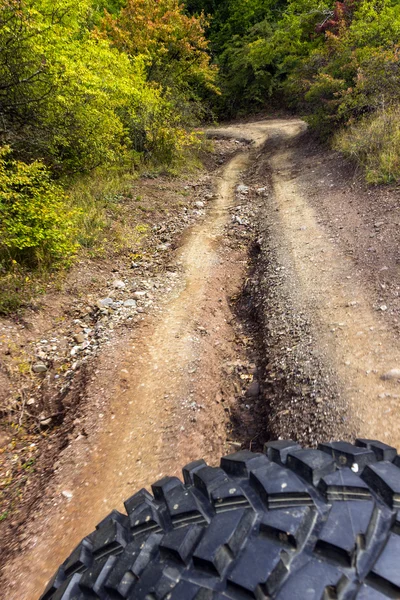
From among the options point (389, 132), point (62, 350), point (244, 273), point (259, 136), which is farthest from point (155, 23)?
point (62, 350)

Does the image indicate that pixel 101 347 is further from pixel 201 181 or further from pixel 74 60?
pixel 201 181

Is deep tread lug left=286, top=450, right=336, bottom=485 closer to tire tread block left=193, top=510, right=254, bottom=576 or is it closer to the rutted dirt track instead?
tire tread block left=193, top=510, right=254, bottom=576

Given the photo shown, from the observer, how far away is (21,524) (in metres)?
2.52

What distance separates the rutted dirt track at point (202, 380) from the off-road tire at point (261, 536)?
3.91ft

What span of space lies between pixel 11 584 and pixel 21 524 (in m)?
0.40

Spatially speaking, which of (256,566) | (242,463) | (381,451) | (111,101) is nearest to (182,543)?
(256,566)

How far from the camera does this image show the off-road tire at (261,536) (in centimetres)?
99

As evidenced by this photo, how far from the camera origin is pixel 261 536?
110 centimetres

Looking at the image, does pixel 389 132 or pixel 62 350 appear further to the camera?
pixel 389 132

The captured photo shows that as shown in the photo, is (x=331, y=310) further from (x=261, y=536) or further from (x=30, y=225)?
(x=30, y=225)

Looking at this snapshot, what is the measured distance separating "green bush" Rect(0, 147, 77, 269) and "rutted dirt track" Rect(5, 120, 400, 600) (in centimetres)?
197

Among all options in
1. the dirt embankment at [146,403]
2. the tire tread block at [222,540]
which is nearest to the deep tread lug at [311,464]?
the tire tread block at [222,540]

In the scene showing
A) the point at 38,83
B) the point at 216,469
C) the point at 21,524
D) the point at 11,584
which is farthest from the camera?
the point at 38,83

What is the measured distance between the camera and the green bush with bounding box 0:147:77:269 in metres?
4.69
